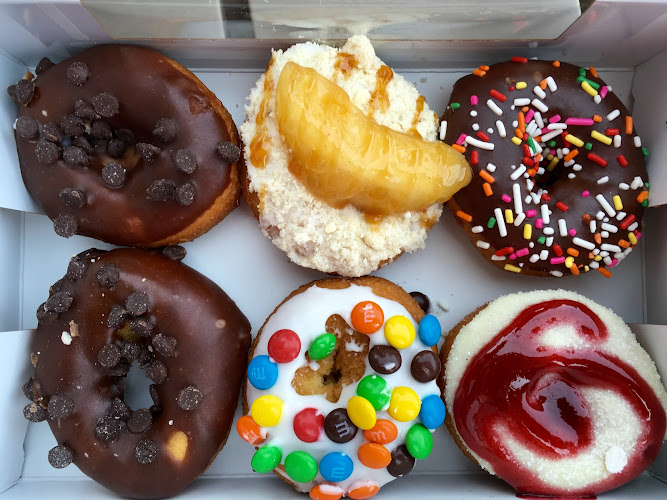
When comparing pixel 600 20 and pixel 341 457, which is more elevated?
pixel 600 20

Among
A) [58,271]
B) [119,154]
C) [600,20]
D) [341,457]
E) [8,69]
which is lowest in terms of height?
[341,457]

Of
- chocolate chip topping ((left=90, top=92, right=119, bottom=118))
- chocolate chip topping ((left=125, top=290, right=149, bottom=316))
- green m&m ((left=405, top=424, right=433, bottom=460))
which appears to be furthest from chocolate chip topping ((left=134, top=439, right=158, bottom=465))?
chocolate chip topping ((left=90, top=92, right=119, bottom=118))

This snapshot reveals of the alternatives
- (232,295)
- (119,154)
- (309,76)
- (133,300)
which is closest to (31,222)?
(119,154)

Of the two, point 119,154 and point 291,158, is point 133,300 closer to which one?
point 119,154

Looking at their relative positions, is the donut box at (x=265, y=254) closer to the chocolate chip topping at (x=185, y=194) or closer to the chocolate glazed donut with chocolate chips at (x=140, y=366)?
the chocolate glazed donut with chocolate chips at (x=140, y=366)

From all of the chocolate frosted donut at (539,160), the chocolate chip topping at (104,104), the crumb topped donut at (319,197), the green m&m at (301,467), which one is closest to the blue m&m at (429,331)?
the crumb topped donut at (319,197)

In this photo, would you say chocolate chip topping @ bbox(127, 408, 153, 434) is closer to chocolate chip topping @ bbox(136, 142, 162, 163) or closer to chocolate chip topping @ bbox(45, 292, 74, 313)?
chocolate chip topping @ bbox(45, 292, 74, 313)

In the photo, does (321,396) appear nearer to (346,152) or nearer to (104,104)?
(346,152)
